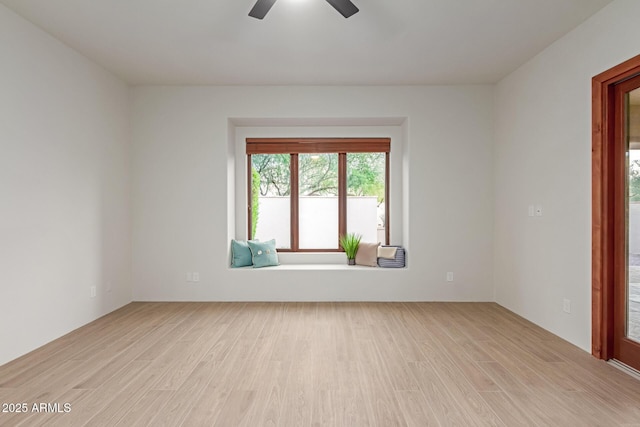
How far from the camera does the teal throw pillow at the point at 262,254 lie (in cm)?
550

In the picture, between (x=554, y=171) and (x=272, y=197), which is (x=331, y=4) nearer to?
(x=554, y=171)

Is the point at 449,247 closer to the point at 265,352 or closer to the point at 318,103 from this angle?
the point at 318,103

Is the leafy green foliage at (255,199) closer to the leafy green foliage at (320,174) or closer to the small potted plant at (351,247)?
the leafy green foliage at (320,174)

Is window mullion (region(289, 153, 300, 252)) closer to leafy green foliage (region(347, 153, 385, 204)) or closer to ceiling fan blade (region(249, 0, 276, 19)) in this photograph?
leafy green foliage (region(347, 153, 385, 204))

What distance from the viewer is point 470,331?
4.04 m

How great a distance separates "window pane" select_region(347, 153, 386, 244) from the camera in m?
6.00

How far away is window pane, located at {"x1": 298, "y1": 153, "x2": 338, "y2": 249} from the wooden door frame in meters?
3.38

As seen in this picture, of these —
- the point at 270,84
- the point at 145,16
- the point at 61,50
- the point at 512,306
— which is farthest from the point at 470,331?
the point at 61,50

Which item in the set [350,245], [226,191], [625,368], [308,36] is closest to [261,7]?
[308,36]

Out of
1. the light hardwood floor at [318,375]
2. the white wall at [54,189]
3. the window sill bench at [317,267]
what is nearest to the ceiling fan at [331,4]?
the white wall at [54,189]

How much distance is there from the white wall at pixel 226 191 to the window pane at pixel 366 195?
0.69 meters

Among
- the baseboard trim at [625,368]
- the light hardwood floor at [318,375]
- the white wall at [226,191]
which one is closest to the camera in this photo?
the light hardwood floor at [318,375]

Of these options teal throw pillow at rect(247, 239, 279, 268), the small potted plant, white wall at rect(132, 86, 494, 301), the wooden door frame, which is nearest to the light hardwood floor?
the wooden door frame

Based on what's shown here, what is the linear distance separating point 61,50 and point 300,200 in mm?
3368
